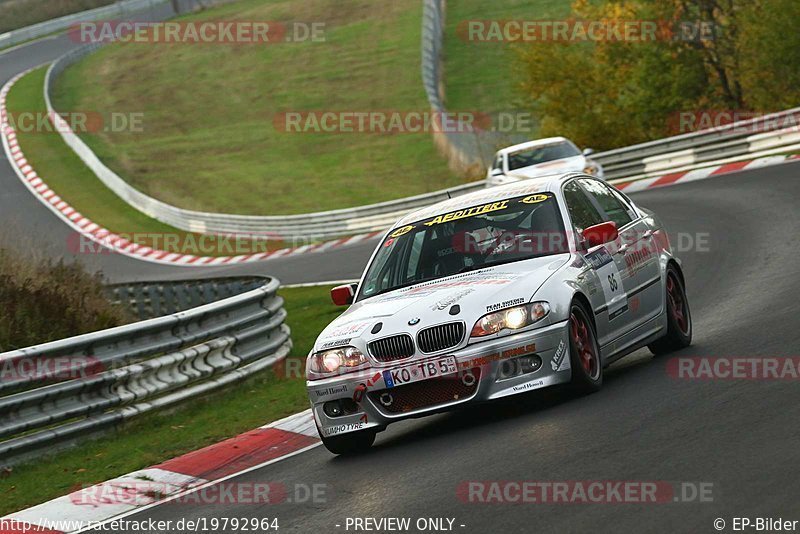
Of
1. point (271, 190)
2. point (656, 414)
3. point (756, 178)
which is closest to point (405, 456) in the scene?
point (656, 414)

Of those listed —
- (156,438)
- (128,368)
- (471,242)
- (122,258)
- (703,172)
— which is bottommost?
(122,258)

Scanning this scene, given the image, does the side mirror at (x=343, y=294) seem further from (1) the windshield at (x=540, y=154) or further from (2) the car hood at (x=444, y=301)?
(1) the windshield at (x=540, y=154)

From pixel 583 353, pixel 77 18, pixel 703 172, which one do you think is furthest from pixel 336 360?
pixel 77 18

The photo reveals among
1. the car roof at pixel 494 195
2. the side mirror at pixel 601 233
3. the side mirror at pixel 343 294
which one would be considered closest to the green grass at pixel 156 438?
the side mirror at pixel 343 294

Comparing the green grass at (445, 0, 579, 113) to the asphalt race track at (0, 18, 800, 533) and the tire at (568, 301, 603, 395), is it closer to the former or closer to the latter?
the asphalt race track at (0, 18, 800, 533)

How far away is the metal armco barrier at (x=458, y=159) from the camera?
25.8 m

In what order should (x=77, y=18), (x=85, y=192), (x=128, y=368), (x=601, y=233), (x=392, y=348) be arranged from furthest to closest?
1. (x=77, y=18)
2. (x=85, y=192)
3. (x=128, y=368)
4. (x=601, y=233)
5. (x=392, y=348)

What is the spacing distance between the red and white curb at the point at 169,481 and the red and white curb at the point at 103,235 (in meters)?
19.9

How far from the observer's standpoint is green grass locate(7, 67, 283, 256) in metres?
→ 34.1

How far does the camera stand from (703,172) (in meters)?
25.5

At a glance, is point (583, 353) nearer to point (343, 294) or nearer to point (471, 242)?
point (471, 242)

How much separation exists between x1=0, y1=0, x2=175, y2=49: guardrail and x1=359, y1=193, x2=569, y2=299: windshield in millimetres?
67853

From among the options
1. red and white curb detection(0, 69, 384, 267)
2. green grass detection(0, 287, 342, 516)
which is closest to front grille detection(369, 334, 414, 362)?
green grass detection(0, 287, 342, 516)

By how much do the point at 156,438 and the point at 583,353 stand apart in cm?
369
